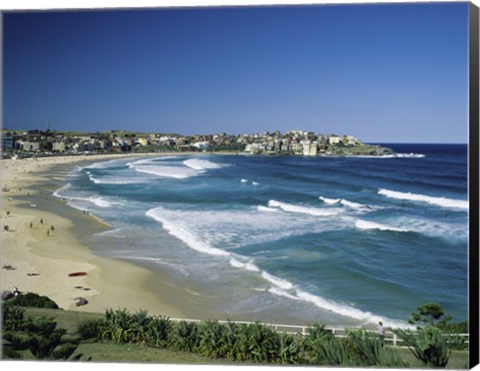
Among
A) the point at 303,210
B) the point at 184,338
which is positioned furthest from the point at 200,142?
the point at 303,210

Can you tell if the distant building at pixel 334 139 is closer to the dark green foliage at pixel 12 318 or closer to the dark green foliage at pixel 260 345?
the dark green foliage at pixel 260 345

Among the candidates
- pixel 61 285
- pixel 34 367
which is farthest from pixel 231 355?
pixel 61 285

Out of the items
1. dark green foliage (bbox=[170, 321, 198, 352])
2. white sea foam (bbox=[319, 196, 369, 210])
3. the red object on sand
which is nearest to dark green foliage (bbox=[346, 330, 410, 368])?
dark green foliage (bbox=[170, 321, 198, 352])

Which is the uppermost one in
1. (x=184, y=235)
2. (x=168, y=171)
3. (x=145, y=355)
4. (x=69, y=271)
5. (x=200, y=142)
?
(x=200, y=142)

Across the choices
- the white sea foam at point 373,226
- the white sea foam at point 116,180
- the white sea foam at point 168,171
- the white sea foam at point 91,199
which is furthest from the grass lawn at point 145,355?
the white sea foam at point 168,171

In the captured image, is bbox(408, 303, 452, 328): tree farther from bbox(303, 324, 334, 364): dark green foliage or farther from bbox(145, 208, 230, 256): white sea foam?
bbox(145, 208, 230, 256): white sea foam

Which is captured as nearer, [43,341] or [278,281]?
[43,341]

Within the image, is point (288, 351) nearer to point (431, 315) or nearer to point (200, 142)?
point (431, 315)
